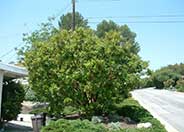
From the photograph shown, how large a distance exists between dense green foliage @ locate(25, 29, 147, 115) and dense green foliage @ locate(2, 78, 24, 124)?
0.70m

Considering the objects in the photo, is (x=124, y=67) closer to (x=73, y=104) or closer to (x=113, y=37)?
(x=113, y=37)

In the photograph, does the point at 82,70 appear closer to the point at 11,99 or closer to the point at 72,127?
the point at 11,99

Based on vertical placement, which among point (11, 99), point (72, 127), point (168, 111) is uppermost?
point (11, 99)

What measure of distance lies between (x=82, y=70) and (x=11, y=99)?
10.4 feet

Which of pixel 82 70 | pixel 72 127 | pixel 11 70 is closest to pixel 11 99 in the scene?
pixel 11 70

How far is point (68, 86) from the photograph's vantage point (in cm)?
1684

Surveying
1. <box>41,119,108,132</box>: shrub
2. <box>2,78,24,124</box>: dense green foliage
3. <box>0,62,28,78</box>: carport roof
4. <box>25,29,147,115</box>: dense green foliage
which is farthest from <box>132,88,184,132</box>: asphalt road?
<box>0,62,28,78</box>: carport roof

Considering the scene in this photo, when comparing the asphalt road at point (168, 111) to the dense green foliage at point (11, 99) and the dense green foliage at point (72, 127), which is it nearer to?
the dense green foliage at point (72, 127)

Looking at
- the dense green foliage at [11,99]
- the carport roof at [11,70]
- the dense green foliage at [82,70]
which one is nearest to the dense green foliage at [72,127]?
the dense green foliage at [82,70]

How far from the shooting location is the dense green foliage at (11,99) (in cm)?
1722

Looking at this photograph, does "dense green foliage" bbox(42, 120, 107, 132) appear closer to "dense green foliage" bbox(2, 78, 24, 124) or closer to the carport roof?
the carport roof

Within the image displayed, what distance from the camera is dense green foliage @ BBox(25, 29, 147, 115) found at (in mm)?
16719

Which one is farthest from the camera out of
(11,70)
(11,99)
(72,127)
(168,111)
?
(168,111)

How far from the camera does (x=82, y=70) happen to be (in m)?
16.6
